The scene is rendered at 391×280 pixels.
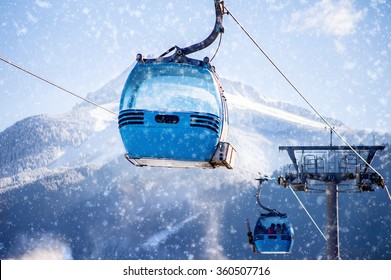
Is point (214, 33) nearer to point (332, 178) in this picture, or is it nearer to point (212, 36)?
point (212, 36)

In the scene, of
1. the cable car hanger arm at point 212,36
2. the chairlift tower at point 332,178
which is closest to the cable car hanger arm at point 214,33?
the cable car hanger arm at point 212,36

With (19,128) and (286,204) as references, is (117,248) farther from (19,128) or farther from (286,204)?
(19,128)

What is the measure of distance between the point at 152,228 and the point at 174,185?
373 inches

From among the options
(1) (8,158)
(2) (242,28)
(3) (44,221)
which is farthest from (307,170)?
(1) (8,158)

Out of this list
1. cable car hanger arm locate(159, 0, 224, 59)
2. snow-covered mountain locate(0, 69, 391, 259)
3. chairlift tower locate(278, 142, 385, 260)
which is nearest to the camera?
cable car hanger arm locate(159, 0, 224, 59)

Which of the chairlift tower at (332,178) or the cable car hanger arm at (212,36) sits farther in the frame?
the chairlift tower at (332,178)

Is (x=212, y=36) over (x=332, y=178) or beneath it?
beneath

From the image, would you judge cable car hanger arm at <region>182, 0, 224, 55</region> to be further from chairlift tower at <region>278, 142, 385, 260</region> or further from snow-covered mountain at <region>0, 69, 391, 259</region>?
snow-covered mountain at <region>0, 69, 391, 259</region>

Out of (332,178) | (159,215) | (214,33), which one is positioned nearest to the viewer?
(214,33)

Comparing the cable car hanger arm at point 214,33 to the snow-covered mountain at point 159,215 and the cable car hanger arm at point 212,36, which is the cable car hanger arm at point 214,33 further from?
the snow-covered mountain at point 159,215

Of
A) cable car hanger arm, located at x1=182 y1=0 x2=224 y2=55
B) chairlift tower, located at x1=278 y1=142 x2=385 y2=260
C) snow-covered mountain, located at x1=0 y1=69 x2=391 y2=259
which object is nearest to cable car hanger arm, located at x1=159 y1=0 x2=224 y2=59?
cable car hanger arm, located at x1=182 y1=0 x2=224 y2=55

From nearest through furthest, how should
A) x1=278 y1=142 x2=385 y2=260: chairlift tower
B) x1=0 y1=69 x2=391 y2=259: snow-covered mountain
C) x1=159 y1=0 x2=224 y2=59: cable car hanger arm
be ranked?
x1=159 y1=0 x2=224 y2=59: cable car hanger arm
x1=278 y1=142 x2=385 y2=260: chairlift tower
x1=0 y1=69 x2=391 y2=259: snow-covered mountain

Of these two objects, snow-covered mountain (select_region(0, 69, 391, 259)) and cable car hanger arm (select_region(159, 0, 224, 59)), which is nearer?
cable car hanger arm (select_region(159, 0, 224, 59))

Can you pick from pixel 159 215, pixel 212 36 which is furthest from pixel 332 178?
pixel 159 215
